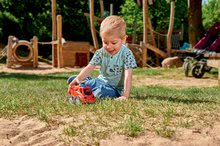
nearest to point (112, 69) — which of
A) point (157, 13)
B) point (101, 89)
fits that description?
point (101, 89)

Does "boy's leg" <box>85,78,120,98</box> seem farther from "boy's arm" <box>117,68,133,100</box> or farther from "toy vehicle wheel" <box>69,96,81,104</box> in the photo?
"toy vehicle wheel" <box>69,96,81,104</box>

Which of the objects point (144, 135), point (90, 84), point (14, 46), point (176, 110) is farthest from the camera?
point (14, 46)

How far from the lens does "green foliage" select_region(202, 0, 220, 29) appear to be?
109 ft

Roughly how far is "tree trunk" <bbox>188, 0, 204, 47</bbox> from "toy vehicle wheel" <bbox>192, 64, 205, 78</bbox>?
3312 mm

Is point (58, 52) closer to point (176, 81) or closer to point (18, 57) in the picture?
point (18, 57)

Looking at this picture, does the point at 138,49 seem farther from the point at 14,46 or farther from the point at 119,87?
the point at 119,87

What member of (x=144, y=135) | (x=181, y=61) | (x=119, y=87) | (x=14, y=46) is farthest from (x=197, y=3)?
(x=144, y=135)

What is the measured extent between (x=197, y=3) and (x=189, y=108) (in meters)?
12.2

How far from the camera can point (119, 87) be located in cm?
574

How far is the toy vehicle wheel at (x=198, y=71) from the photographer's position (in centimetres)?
1301

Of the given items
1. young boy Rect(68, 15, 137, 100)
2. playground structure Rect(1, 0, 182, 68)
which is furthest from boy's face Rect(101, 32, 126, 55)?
playground structure Rect(1, 0, 182, 68)

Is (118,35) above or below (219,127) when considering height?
above

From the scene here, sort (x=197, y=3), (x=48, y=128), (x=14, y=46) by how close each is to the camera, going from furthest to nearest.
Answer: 1. (x=14, y=46)
2. (x=197, y=3)
3. (x=48, y=128)

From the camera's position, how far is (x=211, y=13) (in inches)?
1351
